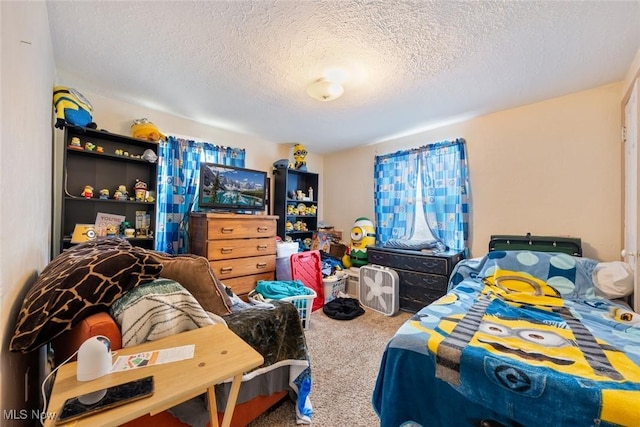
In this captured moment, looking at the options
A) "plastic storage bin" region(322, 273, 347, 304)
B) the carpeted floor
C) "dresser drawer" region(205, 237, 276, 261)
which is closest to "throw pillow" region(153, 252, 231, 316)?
the carpeted floor

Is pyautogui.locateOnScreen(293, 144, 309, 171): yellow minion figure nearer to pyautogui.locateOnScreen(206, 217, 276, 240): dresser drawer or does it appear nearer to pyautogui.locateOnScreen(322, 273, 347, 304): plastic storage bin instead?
pyautogui.locateOnScreen(206, 217, 276, 240): dresser drawer

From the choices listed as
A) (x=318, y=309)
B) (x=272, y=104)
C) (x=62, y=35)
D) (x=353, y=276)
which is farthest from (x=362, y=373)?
(x=62, y=35)

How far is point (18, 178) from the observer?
0.91 metres

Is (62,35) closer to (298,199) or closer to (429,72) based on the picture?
(429,72)

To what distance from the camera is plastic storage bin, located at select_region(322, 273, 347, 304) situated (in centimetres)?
331

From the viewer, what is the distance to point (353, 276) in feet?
11.7

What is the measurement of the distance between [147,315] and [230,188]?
6.74ft

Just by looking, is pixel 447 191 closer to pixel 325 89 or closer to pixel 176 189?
pixel 325 89

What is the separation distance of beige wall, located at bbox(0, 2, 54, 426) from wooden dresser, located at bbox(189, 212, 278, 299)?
1.26 metres

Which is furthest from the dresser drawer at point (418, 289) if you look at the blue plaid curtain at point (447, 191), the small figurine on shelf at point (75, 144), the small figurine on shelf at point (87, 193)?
the small figurine on shelf at point (75, 144)

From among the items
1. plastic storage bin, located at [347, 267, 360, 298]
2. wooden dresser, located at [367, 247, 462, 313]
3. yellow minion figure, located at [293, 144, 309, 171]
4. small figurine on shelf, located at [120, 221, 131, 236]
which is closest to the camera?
small figurine on shelf, located at [120, 221, 131, 236]

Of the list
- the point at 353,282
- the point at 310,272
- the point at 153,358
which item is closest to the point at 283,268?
the point at 310,272

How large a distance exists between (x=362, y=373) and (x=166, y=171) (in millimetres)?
2778

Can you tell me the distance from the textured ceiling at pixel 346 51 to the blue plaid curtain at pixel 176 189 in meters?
0.47
